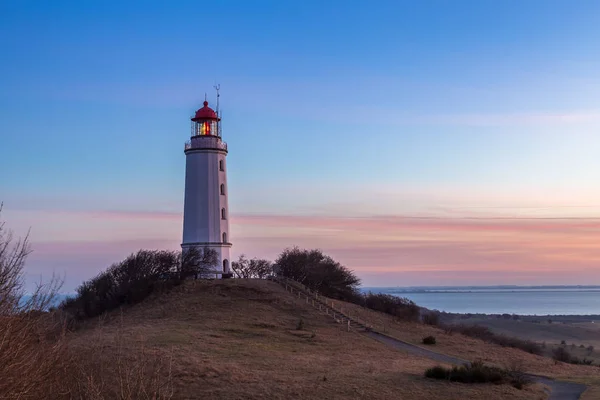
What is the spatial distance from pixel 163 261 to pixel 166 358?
22.5 m

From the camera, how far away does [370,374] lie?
74.9ft

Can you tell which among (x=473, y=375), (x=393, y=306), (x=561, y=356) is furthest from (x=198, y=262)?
(x=473, y=375)

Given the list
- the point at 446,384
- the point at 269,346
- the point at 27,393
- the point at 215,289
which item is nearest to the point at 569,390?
the point at 446,384

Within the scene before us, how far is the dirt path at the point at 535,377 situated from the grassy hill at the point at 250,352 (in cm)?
85

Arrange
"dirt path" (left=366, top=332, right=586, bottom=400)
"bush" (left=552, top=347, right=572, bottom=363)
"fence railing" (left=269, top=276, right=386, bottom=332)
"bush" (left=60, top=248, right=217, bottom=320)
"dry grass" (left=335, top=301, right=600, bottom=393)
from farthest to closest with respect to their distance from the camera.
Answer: "bush" (left=60, top=248, right=217, bottom=320), "bush" (left=552, top=347, right=572, bottom=363), "fence railing" (left=269, top=276, right=386, bottom=332), "dry grass" (left=335, top=301, right=600, bottom=393), "dirt path" (left=366, top=332, right=586, bottom=400)

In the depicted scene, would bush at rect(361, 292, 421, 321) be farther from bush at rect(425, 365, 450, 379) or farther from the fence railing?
bush at rect(425, 365, 450, 379)

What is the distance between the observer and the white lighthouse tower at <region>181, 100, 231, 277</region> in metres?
45.7

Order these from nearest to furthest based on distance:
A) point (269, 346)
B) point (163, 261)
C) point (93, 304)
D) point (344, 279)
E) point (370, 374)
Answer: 1. point (370, 374)
2. point (269, 346)
3. point (93, 304)
4. point (163, 261)
5. point (344, 279)

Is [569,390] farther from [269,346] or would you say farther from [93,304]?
[93,304]

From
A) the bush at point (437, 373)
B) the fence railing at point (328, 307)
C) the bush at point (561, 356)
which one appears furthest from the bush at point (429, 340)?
the bush at point (437, 373)

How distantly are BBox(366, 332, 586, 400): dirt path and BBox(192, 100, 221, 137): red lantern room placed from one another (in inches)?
766

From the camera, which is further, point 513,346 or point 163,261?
point 163,261

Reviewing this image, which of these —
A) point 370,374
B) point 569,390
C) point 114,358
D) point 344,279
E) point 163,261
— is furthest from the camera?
point 344,279

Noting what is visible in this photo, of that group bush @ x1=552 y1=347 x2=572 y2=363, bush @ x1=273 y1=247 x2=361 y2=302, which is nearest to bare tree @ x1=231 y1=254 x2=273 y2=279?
bush @ x1=273 y1=247 x2=361 y2=302
